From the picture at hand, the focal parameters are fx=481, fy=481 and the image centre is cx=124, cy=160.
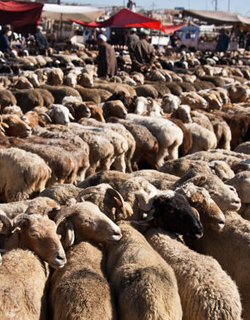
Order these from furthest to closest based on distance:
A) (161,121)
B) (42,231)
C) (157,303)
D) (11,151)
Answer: (161,121), (11,151), (42,231), (157,303)

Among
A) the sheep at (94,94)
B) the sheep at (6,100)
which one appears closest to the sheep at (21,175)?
the sheep at (6,100)

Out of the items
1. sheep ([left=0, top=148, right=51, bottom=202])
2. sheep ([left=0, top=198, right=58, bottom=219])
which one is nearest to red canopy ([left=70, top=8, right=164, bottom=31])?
sheep ([left=0, top=148, right=51, bottom=202])

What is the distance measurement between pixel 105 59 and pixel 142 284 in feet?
39.4

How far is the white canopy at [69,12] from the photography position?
1172 inches

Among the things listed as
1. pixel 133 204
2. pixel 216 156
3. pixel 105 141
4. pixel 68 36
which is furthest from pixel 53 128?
pixel 68 36

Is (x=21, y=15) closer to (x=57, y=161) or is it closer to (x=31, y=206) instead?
(x=57, y=161)

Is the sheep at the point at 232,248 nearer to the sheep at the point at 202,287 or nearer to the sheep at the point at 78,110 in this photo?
the sheep at the point at 202,287

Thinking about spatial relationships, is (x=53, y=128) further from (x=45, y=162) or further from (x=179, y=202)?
(x=179, y=202)

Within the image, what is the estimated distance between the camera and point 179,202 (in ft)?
14.1

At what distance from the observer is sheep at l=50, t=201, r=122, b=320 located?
299cm

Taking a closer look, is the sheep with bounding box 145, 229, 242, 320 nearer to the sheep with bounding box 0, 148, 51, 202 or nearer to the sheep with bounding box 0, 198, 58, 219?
the sheep with bounding box 0, 198, 58, 219

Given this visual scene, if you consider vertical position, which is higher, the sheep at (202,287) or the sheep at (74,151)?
the sheep at (202,287)

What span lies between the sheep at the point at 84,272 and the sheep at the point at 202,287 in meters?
0.54

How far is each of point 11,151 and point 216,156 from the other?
3085 millimetres
